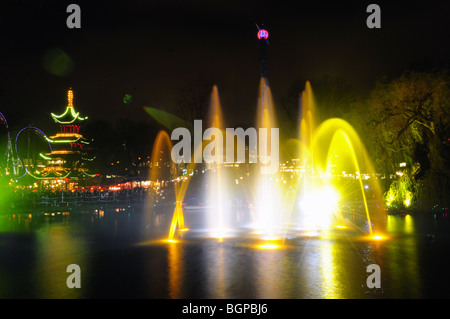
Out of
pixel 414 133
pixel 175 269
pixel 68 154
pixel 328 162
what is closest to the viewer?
pixel 175 269

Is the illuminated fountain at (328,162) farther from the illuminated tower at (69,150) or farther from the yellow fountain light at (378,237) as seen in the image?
the illuminated tower at (69,150)

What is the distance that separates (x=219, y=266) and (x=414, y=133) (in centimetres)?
2201

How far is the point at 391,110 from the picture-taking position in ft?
96.6

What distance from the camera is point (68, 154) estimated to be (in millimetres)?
75625

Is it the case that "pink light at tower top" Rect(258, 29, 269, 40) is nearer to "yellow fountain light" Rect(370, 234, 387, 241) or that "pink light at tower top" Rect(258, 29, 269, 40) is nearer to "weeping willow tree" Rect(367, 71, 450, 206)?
"weeping willow tree" Rect(367, 71, 450, 206)

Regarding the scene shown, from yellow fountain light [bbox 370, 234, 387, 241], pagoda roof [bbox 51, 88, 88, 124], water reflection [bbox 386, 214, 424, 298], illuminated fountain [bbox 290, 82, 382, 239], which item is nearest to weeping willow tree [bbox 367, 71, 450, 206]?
illuminated fountain [bbox 290, 82, 382, 239]

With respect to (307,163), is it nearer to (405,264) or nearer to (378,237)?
(378,237)

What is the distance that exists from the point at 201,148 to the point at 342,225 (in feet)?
78.9

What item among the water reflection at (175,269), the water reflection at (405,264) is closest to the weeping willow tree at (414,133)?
the water reflection at (405,264)

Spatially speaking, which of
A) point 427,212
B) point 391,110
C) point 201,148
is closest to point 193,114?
point 201,148

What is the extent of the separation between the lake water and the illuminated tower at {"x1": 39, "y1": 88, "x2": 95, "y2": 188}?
57021 millimetres

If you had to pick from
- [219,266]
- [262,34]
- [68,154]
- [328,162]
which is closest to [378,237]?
[219,266]

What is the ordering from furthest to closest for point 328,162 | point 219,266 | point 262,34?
1. point 262,34
2. point 328,162
3. point 219,266
